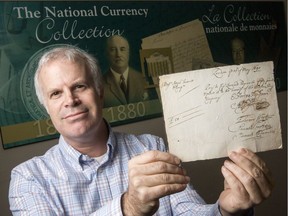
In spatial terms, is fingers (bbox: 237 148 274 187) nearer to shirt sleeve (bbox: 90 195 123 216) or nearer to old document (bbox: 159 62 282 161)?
old document (bbox: 159 62 282 161)

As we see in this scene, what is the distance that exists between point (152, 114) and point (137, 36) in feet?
1.26

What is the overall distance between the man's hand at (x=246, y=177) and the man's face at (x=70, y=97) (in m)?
0.42

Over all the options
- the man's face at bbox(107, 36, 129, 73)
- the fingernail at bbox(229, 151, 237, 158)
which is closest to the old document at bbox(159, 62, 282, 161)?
the fingernail at bbox(229, 151, 237, 158)

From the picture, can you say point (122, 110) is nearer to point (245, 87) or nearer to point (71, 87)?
point (71, 87)

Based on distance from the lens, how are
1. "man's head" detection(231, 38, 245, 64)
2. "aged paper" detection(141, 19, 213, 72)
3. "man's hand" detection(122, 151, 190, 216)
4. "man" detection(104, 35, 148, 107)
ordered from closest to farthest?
"man's hand" detection(122, 151, 190, 216) → "man" detection(104, 35, 148, 107) → "aged paper" detection(141, 19, 213, 72) → "man's head" detection(231, 38, 245, 64)

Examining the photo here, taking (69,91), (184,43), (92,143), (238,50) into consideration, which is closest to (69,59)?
(69,91)

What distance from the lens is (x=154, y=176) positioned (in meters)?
0.70

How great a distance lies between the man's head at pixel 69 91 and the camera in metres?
0.95

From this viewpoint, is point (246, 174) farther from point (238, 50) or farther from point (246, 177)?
point (238, 50)

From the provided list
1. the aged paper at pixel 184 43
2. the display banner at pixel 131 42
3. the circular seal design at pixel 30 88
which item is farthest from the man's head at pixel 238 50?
the circular seal design at pixel 30 88

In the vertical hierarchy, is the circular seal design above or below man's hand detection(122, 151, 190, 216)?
above

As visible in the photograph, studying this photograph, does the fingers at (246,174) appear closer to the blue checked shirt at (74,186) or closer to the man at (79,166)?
the man at (79,166)

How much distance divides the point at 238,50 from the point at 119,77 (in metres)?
0.85

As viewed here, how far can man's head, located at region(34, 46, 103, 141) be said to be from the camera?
0.95 m
